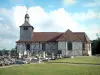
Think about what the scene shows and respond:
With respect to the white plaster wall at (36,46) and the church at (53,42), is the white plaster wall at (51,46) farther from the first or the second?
the white plaster wall at (36,46)

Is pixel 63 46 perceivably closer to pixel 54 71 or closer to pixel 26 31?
pixel 26 31

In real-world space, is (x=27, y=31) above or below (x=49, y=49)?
above

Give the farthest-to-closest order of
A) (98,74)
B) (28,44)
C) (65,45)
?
(28,44)
(65,45)
(98,74)

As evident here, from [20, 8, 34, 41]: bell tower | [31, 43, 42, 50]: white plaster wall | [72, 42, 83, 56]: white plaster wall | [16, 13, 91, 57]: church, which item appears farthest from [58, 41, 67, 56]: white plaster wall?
[20, 8, 34, 41]: bell tower

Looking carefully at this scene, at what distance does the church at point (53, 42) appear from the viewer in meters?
66.8

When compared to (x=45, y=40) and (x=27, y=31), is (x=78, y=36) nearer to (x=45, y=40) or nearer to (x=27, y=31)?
(x=45, y=40)

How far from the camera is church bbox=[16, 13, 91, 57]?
6681cm

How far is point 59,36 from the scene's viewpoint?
231 ft

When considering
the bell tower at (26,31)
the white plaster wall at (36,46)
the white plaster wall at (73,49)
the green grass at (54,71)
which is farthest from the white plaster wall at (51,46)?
the green grass at (54,71)

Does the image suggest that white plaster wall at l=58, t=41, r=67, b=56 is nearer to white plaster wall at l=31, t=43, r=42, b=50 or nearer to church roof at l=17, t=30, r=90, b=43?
church roof at l=17, t=30, r=90, b=43

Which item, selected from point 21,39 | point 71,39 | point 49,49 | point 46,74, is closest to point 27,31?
point 21,39

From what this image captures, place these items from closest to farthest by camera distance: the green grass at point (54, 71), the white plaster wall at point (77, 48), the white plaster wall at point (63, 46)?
the green grass at point (54, 71) < the white plaster wall at point (63, 46) < the white plaster wall at point (77, 48)

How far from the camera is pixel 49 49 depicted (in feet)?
230

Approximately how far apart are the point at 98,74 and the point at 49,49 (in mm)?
50903
